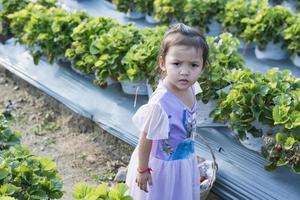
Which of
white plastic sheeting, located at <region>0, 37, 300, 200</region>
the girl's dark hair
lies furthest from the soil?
the girl's dark hair

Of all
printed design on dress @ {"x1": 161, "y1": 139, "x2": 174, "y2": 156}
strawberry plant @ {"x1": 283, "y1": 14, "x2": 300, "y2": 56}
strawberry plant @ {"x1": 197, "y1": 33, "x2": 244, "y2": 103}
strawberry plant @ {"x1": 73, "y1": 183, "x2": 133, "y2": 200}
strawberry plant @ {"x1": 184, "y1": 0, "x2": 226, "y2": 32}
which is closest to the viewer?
strawberry plant @ {"x1": 73, "y1": 183, "x2": 133, "y2": 200}

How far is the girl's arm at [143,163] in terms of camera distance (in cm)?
278

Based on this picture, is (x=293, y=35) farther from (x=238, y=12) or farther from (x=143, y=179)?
(x=143, y=179)

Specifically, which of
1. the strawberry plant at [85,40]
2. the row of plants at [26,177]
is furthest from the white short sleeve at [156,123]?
the strawberry plant at [85,40]

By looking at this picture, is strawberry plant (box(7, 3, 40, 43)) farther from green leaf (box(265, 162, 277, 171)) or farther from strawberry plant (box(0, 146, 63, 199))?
green leaf (box(265, 162, 277, 171))

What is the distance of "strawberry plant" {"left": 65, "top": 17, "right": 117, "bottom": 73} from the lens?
4742 millimetres

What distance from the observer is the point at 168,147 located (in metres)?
2.91

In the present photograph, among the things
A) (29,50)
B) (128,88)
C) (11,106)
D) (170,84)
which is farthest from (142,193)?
(29,50)

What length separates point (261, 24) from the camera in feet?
17.2

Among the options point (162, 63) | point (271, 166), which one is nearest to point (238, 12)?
point (271, 166)

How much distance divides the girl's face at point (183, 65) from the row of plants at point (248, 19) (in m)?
2.69

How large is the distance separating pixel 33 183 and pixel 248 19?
347cm

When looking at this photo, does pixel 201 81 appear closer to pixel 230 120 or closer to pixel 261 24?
pixel 230 120

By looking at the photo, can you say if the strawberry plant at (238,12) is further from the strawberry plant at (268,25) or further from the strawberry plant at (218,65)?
the strawberry plant at (218,65)
